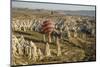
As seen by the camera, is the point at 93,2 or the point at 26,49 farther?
the point at 93,2

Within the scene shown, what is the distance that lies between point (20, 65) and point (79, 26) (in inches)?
34.3

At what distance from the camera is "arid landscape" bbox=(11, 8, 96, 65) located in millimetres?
2402

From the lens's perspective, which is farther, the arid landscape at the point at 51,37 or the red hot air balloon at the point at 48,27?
the red hot air balloon at the point at 48,27

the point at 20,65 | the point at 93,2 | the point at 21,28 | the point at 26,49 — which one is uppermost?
the point at 93,2

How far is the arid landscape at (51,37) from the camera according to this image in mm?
2402

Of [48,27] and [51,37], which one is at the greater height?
[48,27]

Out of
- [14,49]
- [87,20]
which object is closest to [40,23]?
→ [14,49]

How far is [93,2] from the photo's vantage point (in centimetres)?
278

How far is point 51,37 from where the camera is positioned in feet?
8.37

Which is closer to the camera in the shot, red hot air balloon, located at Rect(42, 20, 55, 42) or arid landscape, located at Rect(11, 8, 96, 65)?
arid landscape, located at Rect(11, 8, 96, 65)
